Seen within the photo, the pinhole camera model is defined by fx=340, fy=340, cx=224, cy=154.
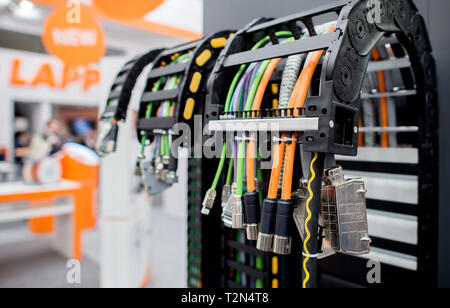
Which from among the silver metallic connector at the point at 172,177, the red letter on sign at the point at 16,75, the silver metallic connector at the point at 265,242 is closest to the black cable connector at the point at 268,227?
the silver metallic connector at the point at 265,242

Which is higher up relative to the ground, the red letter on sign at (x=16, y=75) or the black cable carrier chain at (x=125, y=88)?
the red letter on sign at (x=16, y=75)

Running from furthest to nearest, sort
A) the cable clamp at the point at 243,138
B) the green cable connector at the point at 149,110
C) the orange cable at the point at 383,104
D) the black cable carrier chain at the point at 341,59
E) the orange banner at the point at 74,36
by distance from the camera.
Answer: the orange banner at the point at 74,36, the orange cable at the point at 383,104, the green cable connector at the point at 149,110, the cable clamp at the point at 243,138, the black cable carrier chain at the point at 341,59

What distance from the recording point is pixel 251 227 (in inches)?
29.8

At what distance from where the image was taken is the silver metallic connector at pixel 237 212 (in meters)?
0.77

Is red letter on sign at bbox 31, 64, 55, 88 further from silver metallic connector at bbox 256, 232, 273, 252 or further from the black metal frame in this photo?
silver metallic connector at bbox 256, 232, 273, 252

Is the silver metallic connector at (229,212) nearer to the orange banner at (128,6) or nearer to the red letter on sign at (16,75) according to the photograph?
the orange banner at (128,6)

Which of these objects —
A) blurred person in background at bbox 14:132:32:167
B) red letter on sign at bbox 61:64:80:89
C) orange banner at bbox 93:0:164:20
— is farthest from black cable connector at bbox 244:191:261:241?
blurred person in background at bbox 14:132:32:167

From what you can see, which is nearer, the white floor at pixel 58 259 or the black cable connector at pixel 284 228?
the black cable connector at pixel 284 228

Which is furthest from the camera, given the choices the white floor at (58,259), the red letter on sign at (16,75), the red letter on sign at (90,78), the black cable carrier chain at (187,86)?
the red letter on sign at (90,78)

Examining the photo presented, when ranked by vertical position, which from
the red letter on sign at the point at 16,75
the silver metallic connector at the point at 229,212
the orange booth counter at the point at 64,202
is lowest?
the orange booth counter at the point at 64,202

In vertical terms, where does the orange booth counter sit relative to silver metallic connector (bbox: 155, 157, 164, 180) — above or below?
below

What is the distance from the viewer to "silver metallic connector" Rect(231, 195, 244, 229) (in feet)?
2.51

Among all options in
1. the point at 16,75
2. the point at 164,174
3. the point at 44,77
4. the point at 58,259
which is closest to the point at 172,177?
the point at 164,174
